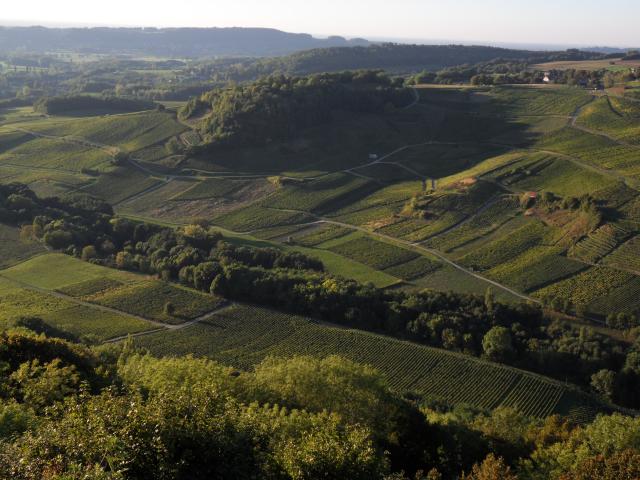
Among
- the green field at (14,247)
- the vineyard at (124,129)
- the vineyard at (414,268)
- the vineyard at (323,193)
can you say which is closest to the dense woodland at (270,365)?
the green field at (14,247)

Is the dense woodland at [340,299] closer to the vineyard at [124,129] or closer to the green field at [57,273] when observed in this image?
the green field at [57,273]

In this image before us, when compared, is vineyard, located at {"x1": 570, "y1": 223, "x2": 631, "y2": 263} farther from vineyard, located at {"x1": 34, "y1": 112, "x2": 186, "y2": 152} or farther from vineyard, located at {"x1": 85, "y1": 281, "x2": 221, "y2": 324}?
vineyard, located at {"x1": 34, "y1": 112, "x2": 186, "y2": 152}

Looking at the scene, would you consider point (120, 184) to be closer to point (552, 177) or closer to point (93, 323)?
point (93, 323)

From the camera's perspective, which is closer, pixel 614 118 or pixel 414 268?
pixel 414 268

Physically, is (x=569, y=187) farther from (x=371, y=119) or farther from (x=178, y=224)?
(x=178, y=224)

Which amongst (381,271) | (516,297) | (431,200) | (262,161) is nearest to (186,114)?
(262,161)

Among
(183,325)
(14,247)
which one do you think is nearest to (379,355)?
(183,325)

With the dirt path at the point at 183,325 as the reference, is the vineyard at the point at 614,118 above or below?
above

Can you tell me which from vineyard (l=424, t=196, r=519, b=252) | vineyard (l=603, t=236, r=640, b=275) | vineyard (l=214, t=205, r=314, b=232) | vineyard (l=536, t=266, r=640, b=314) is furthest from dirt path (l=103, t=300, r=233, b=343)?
vineyard (l=603, t=236, r=640, b=275)
